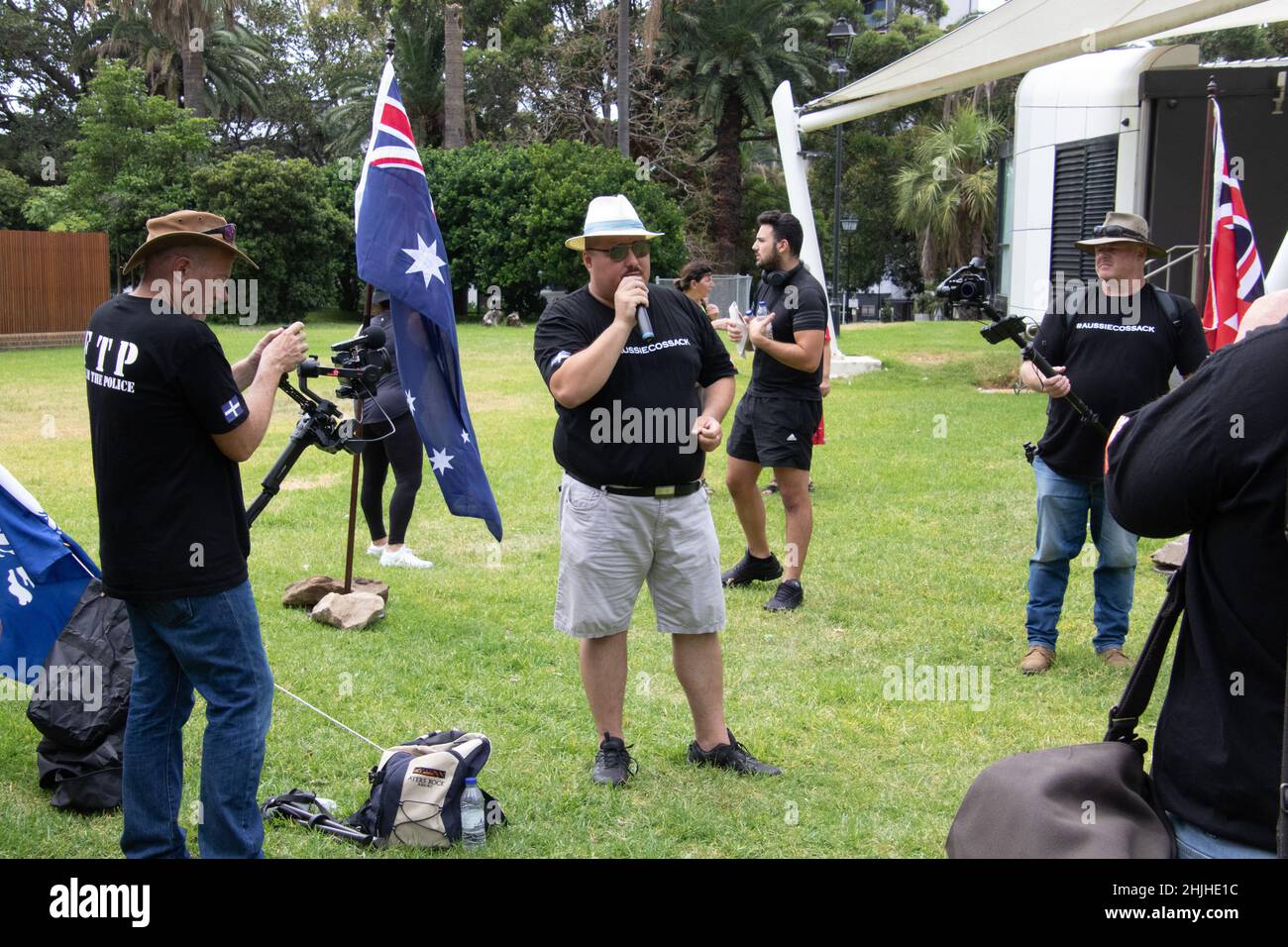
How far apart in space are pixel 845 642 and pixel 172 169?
27.7m

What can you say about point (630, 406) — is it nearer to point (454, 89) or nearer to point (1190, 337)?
point (1190, 337)

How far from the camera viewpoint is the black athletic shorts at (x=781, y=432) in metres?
7.27

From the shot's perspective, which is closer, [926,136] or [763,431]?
[763,431]

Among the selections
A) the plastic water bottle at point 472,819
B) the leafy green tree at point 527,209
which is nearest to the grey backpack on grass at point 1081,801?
the plastic water bottle at point 472,819

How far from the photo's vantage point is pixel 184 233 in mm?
3518

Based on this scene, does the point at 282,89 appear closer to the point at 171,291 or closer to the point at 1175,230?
the point at 1175,230

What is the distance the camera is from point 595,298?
15.1ft

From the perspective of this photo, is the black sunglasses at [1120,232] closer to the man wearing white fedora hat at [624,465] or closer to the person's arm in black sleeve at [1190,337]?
the person's arm in black sleeve at [1190,337]

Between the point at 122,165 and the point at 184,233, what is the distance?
96.9 ft

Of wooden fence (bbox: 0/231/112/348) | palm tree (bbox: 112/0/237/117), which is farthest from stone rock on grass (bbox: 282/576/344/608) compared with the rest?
palm tree (bbox: 112/0/237/117)

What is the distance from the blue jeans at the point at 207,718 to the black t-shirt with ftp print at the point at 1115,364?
156 inches

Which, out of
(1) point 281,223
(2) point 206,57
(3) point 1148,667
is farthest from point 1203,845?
(2) point 206,57

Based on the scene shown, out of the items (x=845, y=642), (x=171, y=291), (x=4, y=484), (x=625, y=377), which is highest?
(x=171, y=291)

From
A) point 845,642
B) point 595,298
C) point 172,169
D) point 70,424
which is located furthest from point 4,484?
point 172,169
